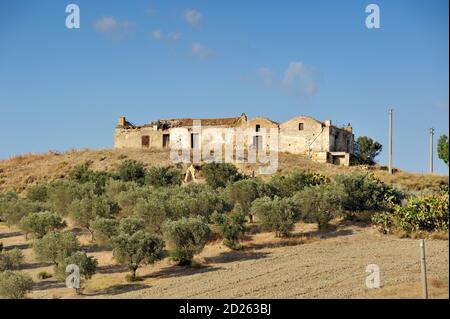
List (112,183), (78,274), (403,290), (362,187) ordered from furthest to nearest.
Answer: (112,183) → (362,187) → (78,274) → (403,290)

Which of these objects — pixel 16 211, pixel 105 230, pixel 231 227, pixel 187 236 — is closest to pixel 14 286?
pixel 105 230

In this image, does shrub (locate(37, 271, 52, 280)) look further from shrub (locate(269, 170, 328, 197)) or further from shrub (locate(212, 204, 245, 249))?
shrub (locate(269, 170, 328, 197))

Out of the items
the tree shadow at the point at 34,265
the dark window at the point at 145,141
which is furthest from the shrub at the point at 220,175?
the tree shadow at the point at 34,265

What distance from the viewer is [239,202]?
36344 mm

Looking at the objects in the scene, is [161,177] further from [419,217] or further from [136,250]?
[136,250]

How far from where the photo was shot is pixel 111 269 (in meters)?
26.9

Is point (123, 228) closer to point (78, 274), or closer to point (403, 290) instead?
point (78, 274)

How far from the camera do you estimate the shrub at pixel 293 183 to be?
39219mm

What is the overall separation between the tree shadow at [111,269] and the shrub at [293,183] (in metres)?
13.3

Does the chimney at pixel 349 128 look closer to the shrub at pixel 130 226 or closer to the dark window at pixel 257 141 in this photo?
the dark window at pixel 257 141

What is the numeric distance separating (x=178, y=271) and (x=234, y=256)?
279cm

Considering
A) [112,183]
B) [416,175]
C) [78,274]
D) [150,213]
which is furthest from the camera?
[416,175]
